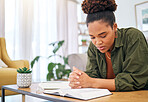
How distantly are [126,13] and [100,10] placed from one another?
3265mm

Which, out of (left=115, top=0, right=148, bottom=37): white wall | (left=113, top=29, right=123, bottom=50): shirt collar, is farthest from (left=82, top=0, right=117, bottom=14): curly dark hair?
(left=115, top=0, right=148, bottom=37): white wall

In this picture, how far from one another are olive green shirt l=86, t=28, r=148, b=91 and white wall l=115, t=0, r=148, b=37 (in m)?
2.99

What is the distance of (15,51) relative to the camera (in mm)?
3469

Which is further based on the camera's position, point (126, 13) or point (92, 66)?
point (126, 13)

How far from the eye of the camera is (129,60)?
95cm

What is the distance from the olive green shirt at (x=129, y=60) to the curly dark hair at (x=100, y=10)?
0.50 feet

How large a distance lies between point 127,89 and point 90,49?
1.64 feet

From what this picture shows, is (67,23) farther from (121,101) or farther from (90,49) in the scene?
(121,101)

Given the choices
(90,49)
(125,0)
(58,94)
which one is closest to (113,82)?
(58,94)

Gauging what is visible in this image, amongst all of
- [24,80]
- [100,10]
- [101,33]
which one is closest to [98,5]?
[100,10]

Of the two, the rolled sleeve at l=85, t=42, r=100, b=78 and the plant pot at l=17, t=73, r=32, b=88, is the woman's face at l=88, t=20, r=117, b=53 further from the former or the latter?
the plant pot at l=17, t=73, r=32, b=88

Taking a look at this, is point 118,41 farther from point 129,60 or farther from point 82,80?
point 82,80

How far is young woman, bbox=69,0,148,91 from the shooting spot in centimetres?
90

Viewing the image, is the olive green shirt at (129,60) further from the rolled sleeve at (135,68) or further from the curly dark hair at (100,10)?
the curly dark hair at (100,10)
